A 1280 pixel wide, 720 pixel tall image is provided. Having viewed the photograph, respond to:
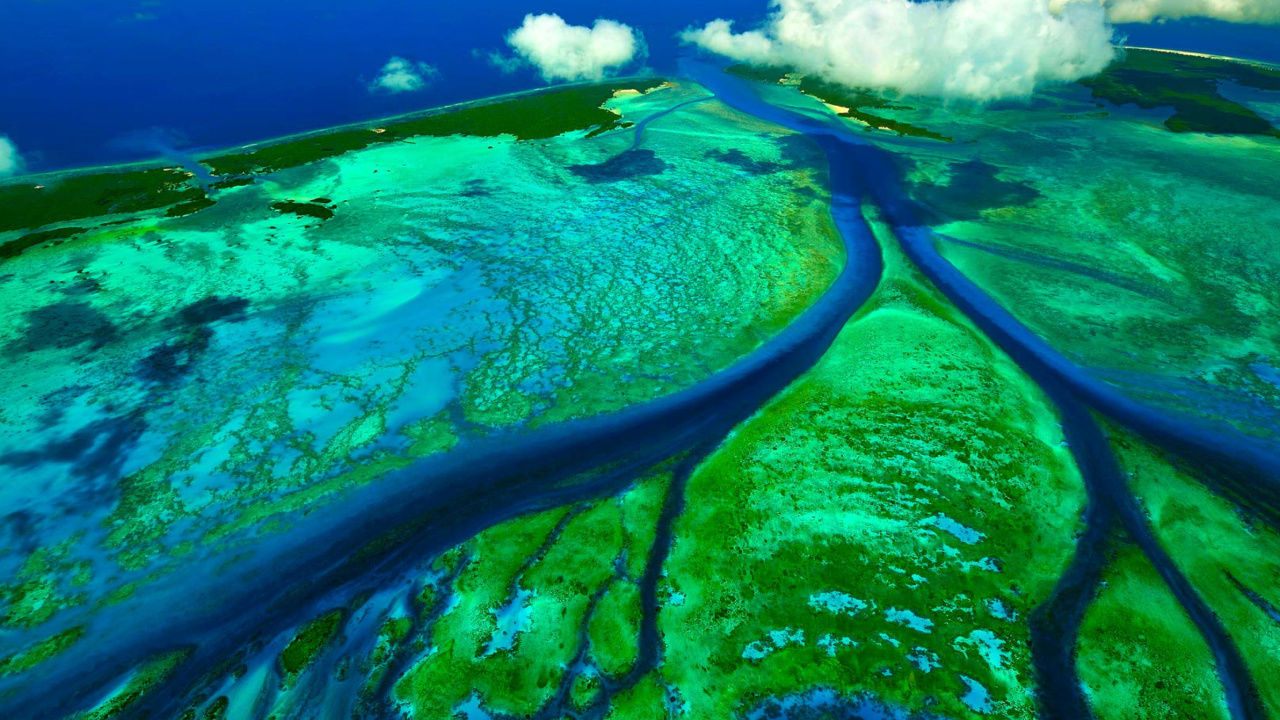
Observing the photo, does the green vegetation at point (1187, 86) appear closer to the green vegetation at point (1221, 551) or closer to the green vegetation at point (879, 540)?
the green vegetation at point (1221, 551)

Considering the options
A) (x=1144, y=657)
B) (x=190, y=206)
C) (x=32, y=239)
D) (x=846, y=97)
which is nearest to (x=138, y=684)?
(x=1144, y=657)

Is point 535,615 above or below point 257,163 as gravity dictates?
below

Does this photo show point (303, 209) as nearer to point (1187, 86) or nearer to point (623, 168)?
point (623, 168)

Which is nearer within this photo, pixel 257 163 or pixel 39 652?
pixel 39 652

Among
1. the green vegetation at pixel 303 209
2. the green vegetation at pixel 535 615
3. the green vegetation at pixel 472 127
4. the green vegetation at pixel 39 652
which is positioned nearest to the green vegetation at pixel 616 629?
the green vegetation at pixel 535 615

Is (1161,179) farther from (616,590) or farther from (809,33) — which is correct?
(616,590)

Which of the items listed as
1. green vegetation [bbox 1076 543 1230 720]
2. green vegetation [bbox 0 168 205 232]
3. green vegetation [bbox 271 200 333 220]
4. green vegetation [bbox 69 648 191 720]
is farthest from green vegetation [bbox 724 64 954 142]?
green vegetation [bbox 69 648 191 720]
